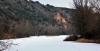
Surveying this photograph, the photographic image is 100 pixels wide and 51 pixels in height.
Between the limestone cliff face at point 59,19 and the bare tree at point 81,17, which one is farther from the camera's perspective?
the limestone cliff face at point 59,19

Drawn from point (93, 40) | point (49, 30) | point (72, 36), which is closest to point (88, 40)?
point (93, 40)

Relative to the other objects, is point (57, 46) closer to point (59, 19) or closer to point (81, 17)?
point (81, 17)

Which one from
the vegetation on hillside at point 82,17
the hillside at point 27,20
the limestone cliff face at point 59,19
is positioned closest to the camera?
the vegetation on hillside at point 82,17

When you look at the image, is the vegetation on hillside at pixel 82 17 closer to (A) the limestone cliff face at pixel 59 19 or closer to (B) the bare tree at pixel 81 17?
(B) the bare tree at pixel 81 17

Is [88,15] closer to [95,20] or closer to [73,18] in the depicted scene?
[73,18]

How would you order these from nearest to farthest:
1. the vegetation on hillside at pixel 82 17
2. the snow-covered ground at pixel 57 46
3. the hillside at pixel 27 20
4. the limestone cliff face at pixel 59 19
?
the snow-covered ground at pixel 57 46
the vegetation on hillside at pixel 82 17
the hillside at pixel 27 20
the limestone cliff face at pixel 59 19

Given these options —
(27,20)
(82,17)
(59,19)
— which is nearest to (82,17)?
(82,17)

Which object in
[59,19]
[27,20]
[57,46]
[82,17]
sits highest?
[82,17]

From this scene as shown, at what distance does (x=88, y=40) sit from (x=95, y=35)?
1.18 meters

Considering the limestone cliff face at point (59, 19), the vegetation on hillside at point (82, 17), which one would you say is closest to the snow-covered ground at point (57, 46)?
the vegetation on hillside at point (82, 17)

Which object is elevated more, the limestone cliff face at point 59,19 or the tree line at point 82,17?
the tree line at point 82,17

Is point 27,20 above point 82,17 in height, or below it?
below

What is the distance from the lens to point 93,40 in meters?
25.3

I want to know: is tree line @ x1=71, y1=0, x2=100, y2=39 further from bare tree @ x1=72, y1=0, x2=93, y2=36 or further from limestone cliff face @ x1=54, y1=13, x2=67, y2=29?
limestone cliff face @ x1=54, y1=13, x2=67, y2=29
